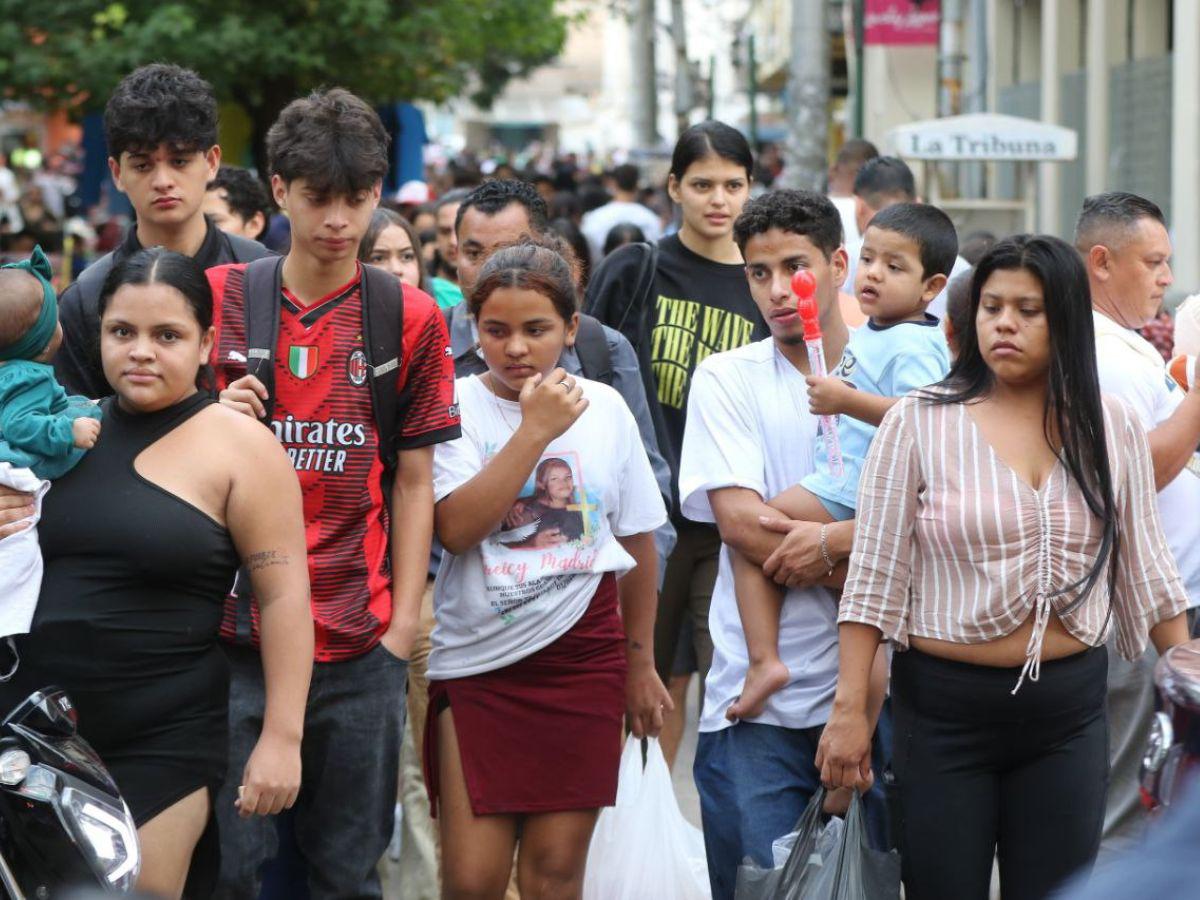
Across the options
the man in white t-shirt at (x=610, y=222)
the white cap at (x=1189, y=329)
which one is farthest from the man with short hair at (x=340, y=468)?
the man in white t-shirt at (x=610, y=222)

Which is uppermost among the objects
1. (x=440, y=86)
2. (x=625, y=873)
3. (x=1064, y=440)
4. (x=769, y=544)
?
(x=440, y=86)

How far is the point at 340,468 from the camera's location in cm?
438

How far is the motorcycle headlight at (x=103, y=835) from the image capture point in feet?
11.8

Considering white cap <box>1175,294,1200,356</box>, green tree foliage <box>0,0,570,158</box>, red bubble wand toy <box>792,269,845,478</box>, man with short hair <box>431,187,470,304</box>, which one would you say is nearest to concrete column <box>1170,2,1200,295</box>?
man with short hair <box>431,187,470,304</box>

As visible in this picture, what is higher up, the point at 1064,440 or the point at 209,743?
the point at 1064,440

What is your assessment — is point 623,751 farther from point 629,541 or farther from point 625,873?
point 629,541

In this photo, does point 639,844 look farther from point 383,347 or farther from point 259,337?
point 259,337

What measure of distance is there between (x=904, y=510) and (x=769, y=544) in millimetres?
514

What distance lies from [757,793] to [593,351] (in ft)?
4.36

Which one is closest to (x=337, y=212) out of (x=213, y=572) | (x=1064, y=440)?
(x=213, y=572)

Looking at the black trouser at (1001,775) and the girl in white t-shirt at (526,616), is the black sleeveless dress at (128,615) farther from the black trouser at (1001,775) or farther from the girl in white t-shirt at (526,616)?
the black trouser at (1001,775)

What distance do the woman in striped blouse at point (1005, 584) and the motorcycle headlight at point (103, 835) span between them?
152 centimetres

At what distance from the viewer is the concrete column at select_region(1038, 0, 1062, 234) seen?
17.3 meters

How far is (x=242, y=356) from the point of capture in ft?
14.3
